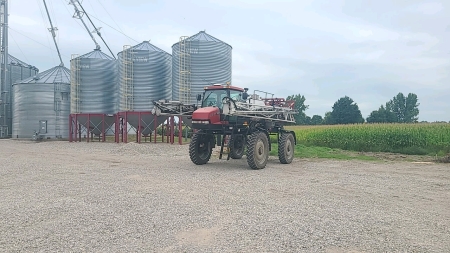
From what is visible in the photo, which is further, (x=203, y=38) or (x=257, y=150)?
(x=203, y=38)

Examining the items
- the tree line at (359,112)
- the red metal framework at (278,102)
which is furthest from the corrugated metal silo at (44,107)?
the tree line at (359,112)

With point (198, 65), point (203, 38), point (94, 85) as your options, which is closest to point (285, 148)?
point (198, 65)

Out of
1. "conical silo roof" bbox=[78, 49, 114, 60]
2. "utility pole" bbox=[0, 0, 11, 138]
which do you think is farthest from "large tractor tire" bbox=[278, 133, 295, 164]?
"utility pole" bbox=[0, 0, 11, 138]

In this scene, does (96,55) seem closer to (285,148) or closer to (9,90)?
(9,90)

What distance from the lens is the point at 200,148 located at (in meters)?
14.1

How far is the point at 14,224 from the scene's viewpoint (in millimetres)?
5832

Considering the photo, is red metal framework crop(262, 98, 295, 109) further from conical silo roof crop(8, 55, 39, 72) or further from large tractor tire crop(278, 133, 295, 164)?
conical silo roof crop(8, 55, 39, 72)

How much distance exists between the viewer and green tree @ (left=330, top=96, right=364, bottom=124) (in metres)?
72.1

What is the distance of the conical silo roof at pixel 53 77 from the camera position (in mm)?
35781

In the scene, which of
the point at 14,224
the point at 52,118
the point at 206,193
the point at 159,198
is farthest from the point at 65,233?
the point at 52,118

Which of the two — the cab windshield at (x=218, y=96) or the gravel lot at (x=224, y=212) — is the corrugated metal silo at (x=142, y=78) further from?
the gravel lot at (x=224, y=212)

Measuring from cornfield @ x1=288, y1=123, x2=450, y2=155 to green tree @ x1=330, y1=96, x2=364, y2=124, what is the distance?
164 feet

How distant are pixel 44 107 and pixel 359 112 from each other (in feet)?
188

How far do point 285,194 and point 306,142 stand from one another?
690 inches
